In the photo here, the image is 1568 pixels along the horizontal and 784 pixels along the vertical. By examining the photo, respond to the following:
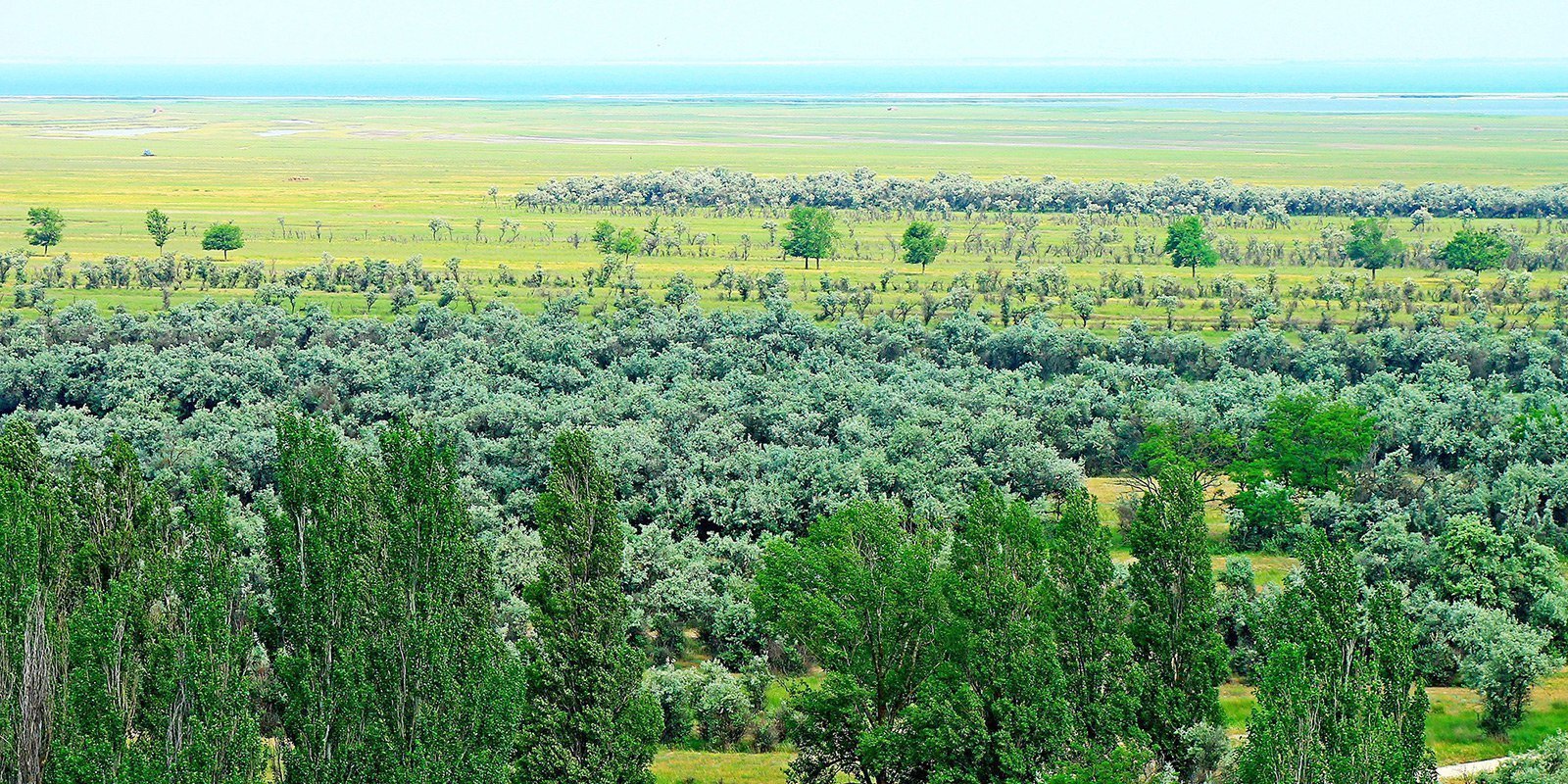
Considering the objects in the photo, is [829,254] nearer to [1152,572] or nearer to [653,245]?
[653,245]

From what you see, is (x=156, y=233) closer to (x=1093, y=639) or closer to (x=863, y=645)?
(x=863, y=645)

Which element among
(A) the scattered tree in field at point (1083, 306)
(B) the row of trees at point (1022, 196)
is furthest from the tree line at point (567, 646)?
(B) the row of trees at point (1022, 196)

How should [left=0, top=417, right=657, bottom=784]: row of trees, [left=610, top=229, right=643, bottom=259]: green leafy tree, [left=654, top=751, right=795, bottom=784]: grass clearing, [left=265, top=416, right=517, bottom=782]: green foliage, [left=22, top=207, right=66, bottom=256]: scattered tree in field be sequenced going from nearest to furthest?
[left=0, top=417, right=657, bottom=784]: row of trees
[left=265, top=416, right=517, bottom=782]: green foliage
[left=654, top=751, right=795, bottom=784]: grass clearing
[left=610, top=229, right=643, bottom=259]: green leafy tree
[left=22, top=207, right=66, bottom=256]: scattered tree in field

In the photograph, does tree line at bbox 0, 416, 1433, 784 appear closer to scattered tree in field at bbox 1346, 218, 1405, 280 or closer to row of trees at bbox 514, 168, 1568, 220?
scattered tree in field at bbox 1346, 218, 1405, 280

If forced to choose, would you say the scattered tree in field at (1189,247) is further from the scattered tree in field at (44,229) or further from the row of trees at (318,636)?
the scattered tree in field at (44,229)

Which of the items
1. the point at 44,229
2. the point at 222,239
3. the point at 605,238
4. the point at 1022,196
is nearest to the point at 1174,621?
the point at 605,238

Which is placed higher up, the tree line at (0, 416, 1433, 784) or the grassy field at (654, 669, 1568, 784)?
the tree line at (0, 416, 1433, 784)

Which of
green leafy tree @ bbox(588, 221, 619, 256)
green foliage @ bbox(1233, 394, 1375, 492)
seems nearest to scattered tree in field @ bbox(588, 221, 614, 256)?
green leafy tree @ bbox(588, 221, 619, 256)
